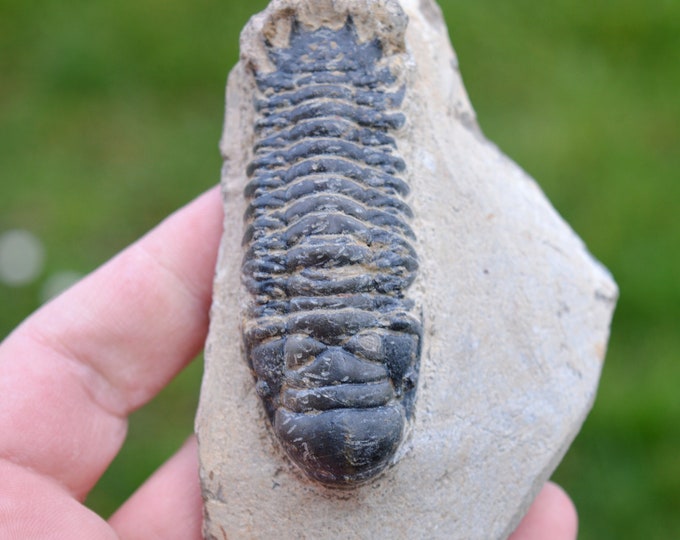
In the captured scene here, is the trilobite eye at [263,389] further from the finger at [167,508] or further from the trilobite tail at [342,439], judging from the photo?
the finger at [167,508]

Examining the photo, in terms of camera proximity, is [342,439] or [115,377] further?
[115,377]

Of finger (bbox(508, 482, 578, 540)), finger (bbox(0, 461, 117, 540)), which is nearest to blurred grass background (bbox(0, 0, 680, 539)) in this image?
finger (bbox(508, 482, 578, 540))

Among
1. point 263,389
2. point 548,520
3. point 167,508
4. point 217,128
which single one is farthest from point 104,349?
point 217,128

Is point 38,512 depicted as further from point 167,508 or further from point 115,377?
point 115,377

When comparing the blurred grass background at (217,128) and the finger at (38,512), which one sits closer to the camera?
the finger at (38,512)

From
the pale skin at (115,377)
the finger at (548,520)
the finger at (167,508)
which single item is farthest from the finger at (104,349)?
the finger at (548,520)

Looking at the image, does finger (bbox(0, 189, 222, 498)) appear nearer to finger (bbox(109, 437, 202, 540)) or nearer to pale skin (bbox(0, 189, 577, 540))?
pale skin (bbox(0, 189, 577, 540))

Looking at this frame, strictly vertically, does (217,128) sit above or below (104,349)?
above

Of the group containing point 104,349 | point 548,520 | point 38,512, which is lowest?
point 548,520
